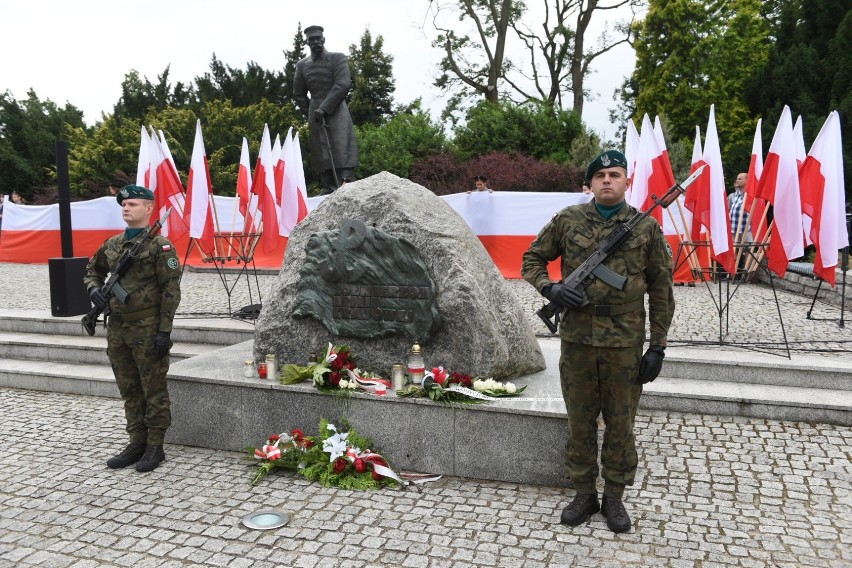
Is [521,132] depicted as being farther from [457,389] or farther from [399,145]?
[457,389]

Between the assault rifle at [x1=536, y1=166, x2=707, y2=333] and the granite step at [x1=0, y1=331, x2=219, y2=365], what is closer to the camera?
A: the assault rifle at [x1=536, y1=166, x2=707, y2=333]

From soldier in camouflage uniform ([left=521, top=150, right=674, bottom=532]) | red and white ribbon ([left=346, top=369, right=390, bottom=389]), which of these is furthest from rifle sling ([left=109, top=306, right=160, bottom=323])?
soldier in camouflage uniform ([left=521, top=150, right=674, bottom=532])

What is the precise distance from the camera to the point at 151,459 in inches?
182

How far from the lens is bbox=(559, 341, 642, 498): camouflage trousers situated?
3.68m

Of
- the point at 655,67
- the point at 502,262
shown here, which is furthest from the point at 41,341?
the point at 655,67

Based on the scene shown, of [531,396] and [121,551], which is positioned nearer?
[121,551]

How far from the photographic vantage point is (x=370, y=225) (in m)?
4.98

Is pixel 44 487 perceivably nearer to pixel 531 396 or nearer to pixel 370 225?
pixel 370 225

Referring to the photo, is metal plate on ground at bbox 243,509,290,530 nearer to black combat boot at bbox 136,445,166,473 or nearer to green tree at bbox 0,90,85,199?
black combat boot at bbox 136,445,166,473

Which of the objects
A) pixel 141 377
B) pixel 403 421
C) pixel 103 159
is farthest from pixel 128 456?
pixel 103 159

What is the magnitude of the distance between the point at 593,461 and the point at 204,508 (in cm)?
224

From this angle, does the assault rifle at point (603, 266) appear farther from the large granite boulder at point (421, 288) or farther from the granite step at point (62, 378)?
the granite step at point (62, 378)

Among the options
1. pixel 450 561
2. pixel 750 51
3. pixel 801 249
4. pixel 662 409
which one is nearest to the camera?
pixel 450 561

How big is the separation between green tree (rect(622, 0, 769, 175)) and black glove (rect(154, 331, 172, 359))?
2593 cm
